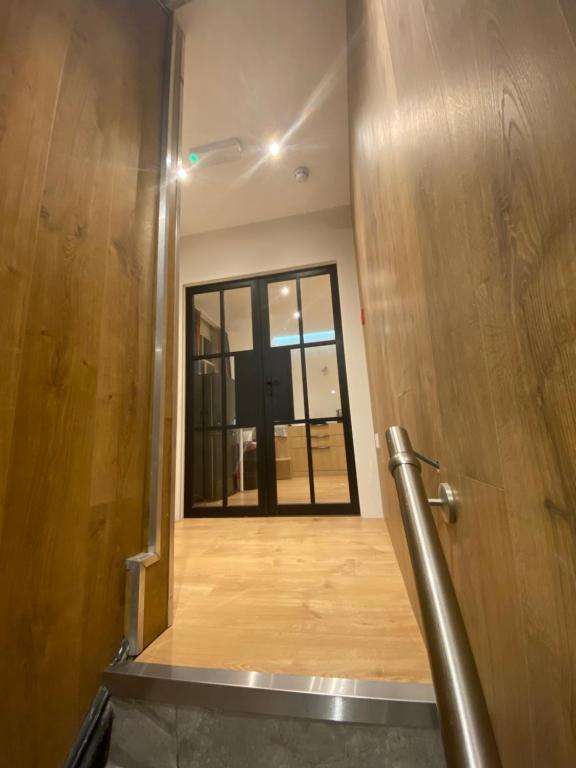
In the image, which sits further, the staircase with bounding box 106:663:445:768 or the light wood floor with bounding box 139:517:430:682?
the light wood floor with bounding box 139:517:430:682

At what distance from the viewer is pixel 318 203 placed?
2.99m

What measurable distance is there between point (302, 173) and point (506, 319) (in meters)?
2.86

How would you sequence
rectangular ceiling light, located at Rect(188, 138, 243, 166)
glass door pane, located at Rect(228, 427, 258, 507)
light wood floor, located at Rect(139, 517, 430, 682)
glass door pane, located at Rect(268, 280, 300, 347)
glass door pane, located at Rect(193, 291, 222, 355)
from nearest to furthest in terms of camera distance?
light wood floor, located at Rect(139, 517, 430, 682), rectangular ceiling light, located at Rect(188, 138, 243, 166), glass door pane, located at Rect(228, 427, 258, 507), glass door pane, located at Rect(268, 280, 300, 347), glass door pane, located at Rect(193, 291, 222, 355)

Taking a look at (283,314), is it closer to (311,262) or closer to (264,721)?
(311,262)

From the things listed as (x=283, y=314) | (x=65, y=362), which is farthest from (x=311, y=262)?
(x=65, y=362)

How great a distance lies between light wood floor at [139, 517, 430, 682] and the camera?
0.90 m

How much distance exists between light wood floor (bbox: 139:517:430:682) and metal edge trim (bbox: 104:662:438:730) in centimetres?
4

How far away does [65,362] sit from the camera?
2.93 feet

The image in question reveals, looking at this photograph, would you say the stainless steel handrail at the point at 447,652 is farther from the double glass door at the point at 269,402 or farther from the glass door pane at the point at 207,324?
the glass door pane at the point at 207,324

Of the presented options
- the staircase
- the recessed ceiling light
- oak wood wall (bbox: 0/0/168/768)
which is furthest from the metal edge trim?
the recessed ceiling light

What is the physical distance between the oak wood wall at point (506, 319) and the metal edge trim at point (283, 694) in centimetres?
36

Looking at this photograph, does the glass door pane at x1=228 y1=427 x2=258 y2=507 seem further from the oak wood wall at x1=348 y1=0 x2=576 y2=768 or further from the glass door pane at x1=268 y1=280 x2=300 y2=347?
the oak wood wall at x1=348 y1=0 x2=576 y2=768

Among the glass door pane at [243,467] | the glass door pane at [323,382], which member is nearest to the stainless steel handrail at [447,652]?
the glass door pane at [323,382]

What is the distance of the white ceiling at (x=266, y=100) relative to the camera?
5.77 ft
